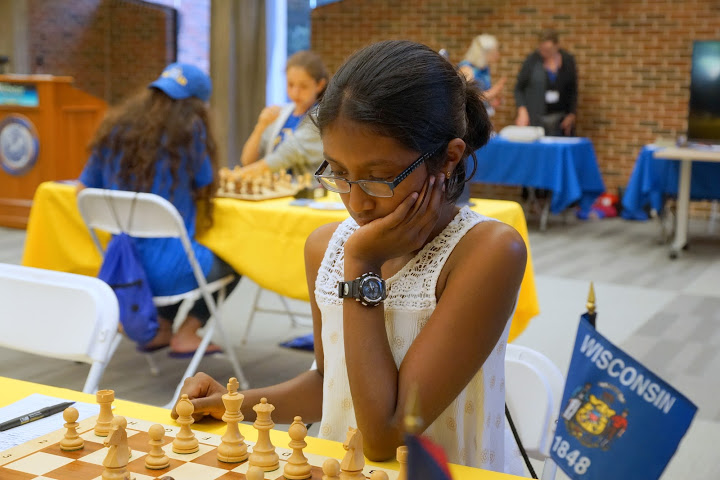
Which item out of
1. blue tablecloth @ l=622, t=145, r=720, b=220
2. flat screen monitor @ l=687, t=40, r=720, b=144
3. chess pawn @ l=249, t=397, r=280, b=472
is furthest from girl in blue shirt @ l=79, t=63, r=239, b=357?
flat screen monitor @ l=687, t=40, r=720, b=144

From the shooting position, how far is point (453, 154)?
52.6 inches

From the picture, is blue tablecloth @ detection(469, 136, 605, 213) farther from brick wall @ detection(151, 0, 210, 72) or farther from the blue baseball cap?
brick wall @ detection(151, 0, 210, 72)

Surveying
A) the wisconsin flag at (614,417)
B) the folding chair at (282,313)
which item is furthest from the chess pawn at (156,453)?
the folding chair at (282,313)

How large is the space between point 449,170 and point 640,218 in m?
8.56

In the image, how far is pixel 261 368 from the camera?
13.1ft

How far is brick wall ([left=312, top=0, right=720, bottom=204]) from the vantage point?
9391mm

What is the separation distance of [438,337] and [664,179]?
6.62m

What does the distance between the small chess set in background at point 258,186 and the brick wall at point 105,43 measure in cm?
875

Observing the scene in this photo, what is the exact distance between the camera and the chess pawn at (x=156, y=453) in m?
1.04

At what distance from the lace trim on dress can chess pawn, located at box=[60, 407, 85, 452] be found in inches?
18.3

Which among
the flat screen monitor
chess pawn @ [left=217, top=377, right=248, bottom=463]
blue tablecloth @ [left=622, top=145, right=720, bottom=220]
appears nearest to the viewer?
chess pawn @ [left=217, top=377, right=248, bottom=463]

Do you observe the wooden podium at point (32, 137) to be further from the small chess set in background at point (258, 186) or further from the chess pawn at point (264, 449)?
the chess pawn at point (264, 449)

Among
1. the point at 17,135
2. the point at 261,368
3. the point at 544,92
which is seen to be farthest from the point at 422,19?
the point at 261,368

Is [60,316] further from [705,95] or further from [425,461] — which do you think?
[705,95]
